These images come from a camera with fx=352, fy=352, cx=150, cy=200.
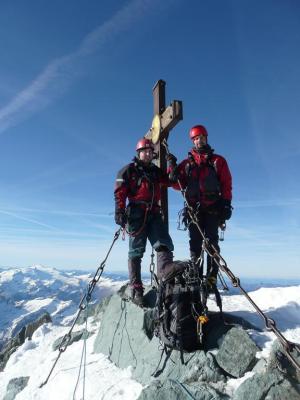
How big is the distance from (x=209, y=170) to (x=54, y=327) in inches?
391

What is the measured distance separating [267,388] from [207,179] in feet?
14.6

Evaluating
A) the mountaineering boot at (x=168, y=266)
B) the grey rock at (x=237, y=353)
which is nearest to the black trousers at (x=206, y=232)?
the mountaineering boot at (x=168, y=266)

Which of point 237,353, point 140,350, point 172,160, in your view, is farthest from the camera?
point 172,160

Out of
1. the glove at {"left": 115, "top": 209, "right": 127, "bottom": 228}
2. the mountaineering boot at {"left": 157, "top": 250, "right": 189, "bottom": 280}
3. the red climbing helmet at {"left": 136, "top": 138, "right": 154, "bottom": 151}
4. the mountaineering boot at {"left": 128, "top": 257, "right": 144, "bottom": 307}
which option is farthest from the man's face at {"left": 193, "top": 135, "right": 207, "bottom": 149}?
the mountaineering boot at {"left": 128, "top": 257, "right": 144, "bottom": 307}

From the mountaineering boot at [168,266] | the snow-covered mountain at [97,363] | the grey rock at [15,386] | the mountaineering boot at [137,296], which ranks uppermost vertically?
the mountaineering boot at [168,266]

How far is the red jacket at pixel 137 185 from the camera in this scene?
872 centimetres

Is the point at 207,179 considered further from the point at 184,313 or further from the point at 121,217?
the point at 184,313

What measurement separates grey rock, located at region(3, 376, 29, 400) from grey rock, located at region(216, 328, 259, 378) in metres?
5.43

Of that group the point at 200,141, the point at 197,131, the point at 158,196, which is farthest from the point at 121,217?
the point at 197,131

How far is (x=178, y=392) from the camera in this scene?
5586 mm

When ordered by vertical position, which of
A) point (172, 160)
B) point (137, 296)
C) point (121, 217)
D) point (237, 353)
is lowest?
point (237, 353)

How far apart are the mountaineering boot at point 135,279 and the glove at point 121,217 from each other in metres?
1.04

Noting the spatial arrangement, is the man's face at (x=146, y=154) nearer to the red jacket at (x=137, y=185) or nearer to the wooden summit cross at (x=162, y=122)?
the red jacket at (x=137, y=185)

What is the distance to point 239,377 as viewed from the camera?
5723 millimetres
